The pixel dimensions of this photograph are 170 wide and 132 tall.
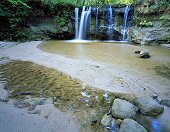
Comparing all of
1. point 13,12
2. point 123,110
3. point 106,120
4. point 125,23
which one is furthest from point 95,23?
point 106,120

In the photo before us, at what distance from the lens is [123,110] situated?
3.04 metres

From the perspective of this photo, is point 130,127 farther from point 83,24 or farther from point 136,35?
point 83,24

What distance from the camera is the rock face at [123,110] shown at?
2979 millimetres

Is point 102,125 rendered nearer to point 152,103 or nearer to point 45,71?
point 152,103

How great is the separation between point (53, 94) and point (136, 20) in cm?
1075

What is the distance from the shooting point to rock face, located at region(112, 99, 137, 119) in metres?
2.98

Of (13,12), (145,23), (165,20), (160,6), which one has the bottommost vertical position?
(145,23)

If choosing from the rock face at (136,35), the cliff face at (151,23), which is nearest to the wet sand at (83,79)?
the cliff face at (151,23)

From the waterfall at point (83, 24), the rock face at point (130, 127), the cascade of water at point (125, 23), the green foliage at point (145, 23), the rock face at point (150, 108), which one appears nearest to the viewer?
the rock face at point (130, 127)

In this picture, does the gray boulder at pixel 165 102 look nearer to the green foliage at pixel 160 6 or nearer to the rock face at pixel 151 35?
the rock face at pixel 151 35

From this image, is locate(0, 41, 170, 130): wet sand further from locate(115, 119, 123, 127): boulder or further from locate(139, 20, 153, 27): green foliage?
locate(139, 20, 153, 27): green foliage

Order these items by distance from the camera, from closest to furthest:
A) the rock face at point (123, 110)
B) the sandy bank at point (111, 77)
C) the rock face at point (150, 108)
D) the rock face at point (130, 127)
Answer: the rock face at point (130, 127)
the rock face at point (123, 110)
the rock face at point (150, 108)
the sandy bank at point (111, 77)

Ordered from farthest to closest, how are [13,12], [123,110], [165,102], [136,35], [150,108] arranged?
[136,35] → [13,12] → [165,102] → [150,108] → [123,110]

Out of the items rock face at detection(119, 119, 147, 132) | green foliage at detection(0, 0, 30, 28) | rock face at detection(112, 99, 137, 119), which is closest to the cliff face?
green foliage at detection(0, 0, 30, 28)
